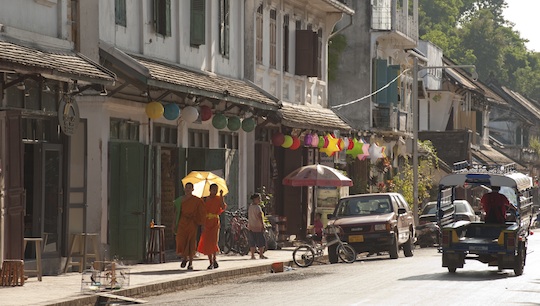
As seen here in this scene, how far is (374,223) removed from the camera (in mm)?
33562

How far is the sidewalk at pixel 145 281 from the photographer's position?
64.7 ft

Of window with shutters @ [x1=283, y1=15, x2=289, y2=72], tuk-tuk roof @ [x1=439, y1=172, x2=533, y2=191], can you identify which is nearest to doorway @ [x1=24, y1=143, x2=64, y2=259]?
tuk-tuk roof @ [x1=439, y1=172, x2=533, y2=191]

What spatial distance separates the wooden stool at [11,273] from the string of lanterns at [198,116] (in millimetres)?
7268

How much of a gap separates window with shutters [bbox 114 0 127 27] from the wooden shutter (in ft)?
49.9

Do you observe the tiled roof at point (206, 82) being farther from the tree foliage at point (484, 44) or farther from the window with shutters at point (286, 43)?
the tree foliage at point (484, 44)

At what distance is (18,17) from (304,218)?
866 inches

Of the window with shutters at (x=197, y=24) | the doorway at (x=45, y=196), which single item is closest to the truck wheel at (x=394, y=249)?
the window with shutters at (x=197, y=24)

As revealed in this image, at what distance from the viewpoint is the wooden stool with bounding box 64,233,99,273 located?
2536 centimetres

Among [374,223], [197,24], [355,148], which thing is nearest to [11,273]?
[197,24]

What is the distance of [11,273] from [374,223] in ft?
44.9

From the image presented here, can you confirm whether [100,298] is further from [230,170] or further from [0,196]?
[230,170]

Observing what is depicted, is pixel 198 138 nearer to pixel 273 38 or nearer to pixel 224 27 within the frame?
pixel 224 27

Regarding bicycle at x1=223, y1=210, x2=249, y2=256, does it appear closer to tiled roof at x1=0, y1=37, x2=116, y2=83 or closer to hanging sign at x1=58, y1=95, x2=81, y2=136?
hanging sign at x1=58, y1=95, x2=81, y2=136

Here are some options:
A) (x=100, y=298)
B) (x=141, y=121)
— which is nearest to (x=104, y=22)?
(x=141, y=121)
